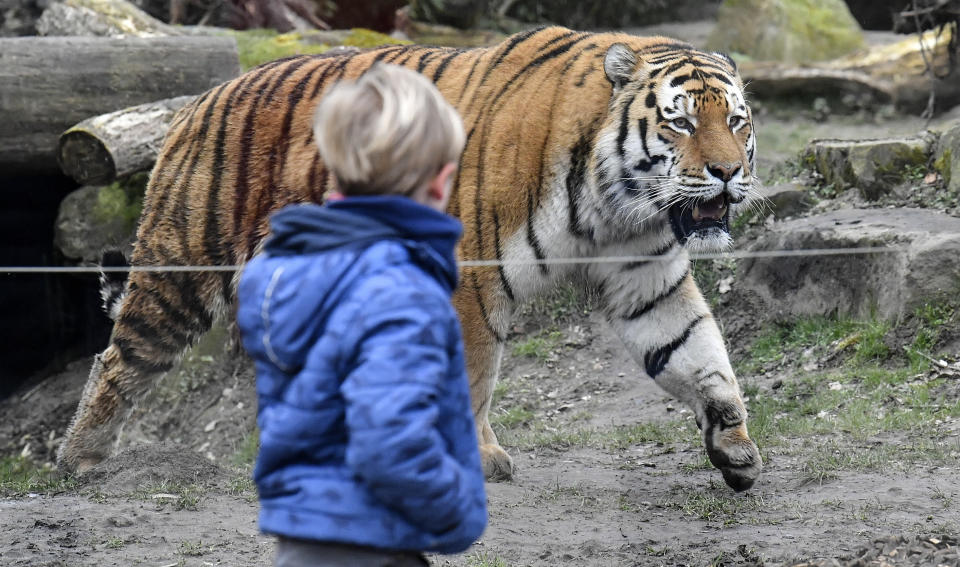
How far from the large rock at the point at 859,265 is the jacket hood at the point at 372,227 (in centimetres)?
434

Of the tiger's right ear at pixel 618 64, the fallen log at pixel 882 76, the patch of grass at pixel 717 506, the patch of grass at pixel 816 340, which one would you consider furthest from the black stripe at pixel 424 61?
the fallen log at pixel 882 76

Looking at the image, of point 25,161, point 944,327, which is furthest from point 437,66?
point 25,161

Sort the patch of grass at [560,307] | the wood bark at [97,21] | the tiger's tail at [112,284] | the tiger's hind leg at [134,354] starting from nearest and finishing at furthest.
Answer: the tiger's hind leg at [134,354], the tiger's tail at [112,284], the patch of grass at [560,307], the wood bark at [97,21]

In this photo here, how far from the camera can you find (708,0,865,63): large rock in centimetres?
1270

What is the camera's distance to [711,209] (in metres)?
4.54

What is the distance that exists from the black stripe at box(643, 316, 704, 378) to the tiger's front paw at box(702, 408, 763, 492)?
0.35 m

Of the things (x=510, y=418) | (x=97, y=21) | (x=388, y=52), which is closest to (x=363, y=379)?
(x=388, y=52)

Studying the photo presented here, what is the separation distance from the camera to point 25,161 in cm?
775

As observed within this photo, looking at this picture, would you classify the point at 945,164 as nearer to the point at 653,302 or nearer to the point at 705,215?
the point at 653,302

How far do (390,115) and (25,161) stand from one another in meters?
6.48

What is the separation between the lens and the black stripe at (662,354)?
485 cm

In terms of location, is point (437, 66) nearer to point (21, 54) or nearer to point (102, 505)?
point (102, 505)

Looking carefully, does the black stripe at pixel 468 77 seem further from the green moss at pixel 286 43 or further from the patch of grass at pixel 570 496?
the green moss at pixel 286 43

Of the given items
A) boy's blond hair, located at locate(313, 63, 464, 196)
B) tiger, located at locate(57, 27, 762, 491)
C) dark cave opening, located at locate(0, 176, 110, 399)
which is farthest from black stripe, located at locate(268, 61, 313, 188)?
dark cave opening, located at locate(0, 176, 110, 399)
